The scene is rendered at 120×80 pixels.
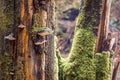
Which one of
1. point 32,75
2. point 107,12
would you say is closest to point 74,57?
point 107,12

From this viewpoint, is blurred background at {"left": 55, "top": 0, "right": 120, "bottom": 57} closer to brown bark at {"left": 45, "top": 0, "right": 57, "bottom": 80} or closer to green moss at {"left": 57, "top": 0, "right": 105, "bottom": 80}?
green moss at {"left": 57, "top": 0, "right": 105, "bottom": 80}

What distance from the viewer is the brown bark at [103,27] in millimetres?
3348

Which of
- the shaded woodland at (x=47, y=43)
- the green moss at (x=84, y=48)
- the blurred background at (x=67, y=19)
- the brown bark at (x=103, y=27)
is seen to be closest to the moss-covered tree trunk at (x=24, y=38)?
the shaded woodland at (x=47, y=43)

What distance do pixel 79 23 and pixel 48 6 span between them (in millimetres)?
1101

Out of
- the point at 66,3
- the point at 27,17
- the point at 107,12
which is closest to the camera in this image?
the point at 27,17

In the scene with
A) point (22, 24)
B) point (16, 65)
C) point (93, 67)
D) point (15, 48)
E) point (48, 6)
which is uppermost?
point (48, 6)

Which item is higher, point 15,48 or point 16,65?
point 15,48

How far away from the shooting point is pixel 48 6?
250 cm

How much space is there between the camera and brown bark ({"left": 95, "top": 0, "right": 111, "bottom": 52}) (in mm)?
3348

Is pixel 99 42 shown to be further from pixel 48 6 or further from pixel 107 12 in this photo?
pixel 48 6

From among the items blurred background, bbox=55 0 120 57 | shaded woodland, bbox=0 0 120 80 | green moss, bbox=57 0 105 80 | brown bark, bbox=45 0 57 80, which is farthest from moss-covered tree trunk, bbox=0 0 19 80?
blurred background, bbox=55 0 120 57

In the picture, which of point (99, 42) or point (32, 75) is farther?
point (99, 42)

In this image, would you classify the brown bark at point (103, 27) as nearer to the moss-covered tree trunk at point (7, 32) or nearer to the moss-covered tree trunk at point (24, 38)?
the moss-covered tree trunk at point (24, 38)

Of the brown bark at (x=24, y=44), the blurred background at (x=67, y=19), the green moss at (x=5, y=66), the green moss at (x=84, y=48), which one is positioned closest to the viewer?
the brown bark at (x=24, y=44)
